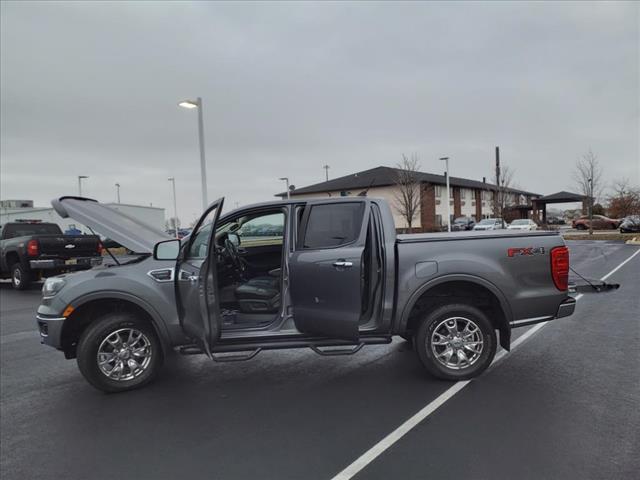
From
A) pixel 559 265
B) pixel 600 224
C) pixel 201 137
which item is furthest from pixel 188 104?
pixel 600 224

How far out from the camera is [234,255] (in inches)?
221

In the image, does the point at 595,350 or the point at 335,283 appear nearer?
the point at 335,283

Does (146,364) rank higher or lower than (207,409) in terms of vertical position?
higher

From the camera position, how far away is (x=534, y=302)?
15.2ft

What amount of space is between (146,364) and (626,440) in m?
4.34

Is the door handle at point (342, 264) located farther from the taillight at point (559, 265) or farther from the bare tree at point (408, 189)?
the bare tree at point (408, 189)

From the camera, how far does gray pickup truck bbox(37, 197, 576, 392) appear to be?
14.7 ft

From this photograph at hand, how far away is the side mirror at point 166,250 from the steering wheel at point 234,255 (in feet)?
2.48

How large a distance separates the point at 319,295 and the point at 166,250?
175 cm

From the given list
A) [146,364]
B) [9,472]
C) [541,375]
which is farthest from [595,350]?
[9,472]

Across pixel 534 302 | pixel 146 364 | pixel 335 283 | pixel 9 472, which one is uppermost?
pixel 335 283

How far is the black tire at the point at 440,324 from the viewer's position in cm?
458

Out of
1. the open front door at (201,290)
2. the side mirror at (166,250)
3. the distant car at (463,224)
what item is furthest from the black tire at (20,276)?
the distant car at (463,224)

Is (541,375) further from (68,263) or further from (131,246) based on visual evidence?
(68,263)
